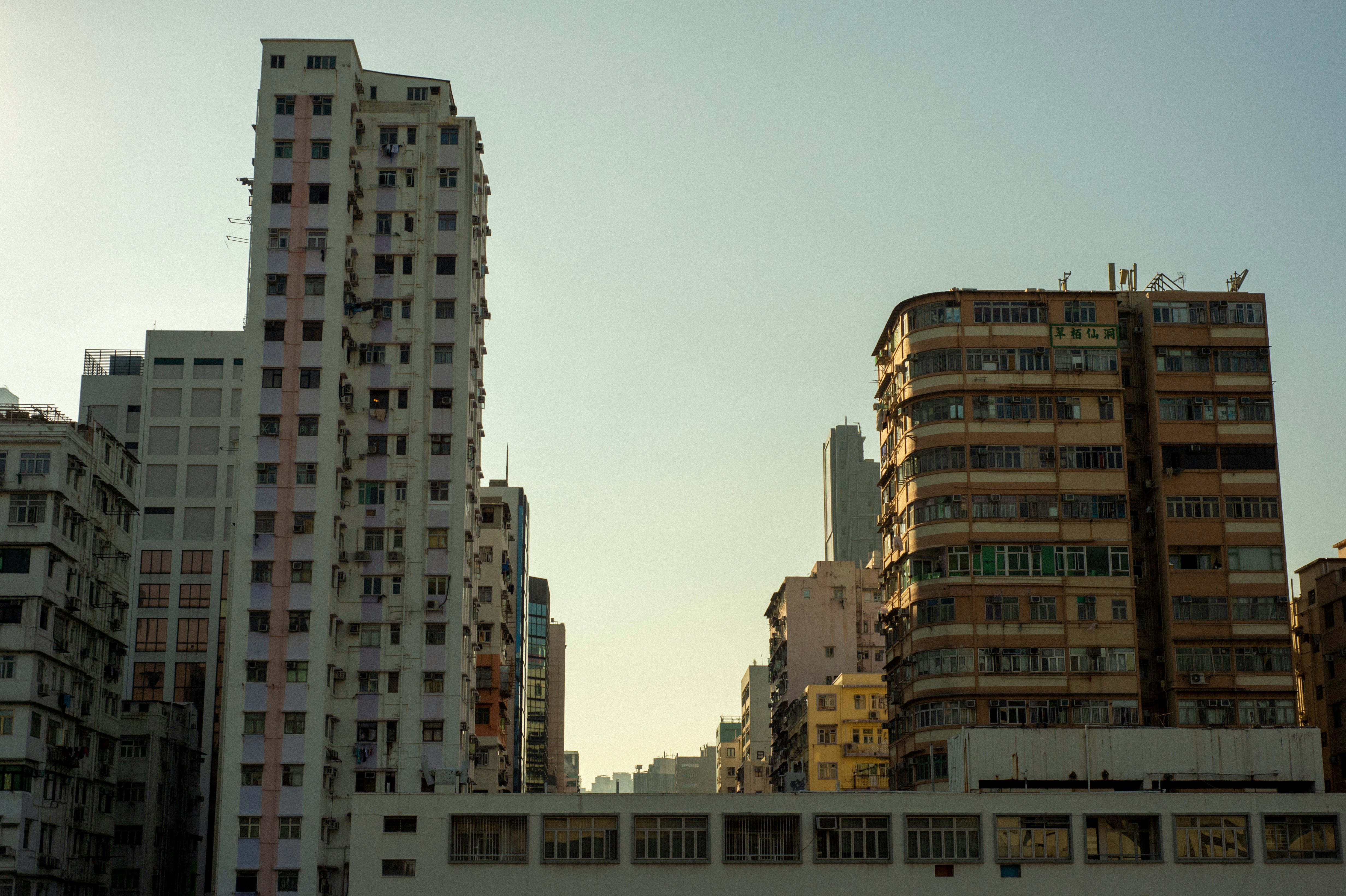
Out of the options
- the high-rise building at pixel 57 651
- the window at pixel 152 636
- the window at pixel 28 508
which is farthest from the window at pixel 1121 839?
the window at pixel 152 636

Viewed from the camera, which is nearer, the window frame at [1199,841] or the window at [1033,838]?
the window frame at [1199,841]

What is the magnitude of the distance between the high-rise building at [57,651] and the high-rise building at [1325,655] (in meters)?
80.7

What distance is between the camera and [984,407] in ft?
309

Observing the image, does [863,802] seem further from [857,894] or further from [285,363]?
[285,363]

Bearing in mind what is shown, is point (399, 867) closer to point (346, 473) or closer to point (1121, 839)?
point (346, 473)

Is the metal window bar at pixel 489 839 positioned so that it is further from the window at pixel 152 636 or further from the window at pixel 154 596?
the window at pixel 154 596

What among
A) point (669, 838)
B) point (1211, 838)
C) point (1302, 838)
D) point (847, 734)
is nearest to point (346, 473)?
point (669, 838)

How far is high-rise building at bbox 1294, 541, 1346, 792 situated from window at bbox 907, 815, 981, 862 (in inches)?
1808

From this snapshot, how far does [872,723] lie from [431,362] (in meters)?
56.4

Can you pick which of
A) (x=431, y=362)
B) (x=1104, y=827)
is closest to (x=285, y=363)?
(x=431, y=362)

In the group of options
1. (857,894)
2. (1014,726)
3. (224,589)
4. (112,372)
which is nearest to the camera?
(857,894)

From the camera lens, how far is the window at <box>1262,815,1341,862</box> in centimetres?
7331

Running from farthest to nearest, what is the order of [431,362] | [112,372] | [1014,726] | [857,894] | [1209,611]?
1. [112,372]
2. [431,362]
3. [1209,611]
4. [1014,726]
5. [857,894]

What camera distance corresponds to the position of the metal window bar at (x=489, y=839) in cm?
7338
